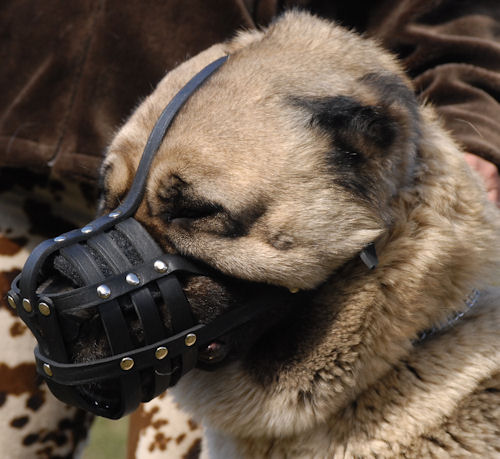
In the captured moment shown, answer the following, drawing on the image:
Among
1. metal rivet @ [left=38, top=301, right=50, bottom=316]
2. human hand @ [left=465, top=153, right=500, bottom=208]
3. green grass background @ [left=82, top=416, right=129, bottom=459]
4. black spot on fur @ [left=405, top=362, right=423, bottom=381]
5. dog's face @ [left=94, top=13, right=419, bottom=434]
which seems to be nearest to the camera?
metal rivet @ [left=38, top=301, right=50, bottom=316]

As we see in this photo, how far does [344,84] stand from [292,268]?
56 centimetres

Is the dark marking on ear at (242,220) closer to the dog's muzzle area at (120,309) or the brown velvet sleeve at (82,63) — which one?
the dog's muzzle area at (120,309)

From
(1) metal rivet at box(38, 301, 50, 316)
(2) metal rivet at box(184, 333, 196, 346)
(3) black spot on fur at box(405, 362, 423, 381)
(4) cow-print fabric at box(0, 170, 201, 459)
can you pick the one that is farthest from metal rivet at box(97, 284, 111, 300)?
(4) cow-print fabric at box(0, 170, 201, 459)

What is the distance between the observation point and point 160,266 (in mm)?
1634

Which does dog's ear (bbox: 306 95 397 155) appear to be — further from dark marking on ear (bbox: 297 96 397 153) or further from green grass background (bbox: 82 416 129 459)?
green grass background (bbox: 82 416 129 459)

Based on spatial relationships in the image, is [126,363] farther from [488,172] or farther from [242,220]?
[488,172]

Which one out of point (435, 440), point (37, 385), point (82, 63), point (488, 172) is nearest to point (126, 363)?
point (435, 440)

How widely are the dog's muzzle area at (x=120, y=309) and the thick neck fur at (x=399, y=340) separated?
0.71ft

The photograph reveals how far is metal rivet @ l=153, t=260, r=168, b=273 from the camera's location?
1.63m

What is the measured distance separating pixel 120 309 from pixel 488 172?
140 centimetres

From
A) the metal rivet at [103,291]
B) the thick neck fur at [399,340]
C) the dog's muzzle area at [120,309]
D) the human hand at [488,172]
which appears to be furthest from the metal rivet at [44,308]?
the human hand at [488,172]

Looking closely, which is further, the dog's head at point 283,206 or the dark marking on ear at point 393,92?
the dark marking on ear at point 393,92

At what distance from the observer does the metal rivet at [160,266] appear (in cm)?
163

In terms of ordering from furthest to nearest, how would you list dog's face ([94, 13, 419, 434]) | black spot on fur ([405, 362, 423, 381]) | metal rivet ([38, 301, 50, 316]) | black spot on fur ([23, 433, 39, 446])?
black spot on fur ([23, 433, 39, 446]), black spot on fur ([405, 362, 423, 381]), dog's face ([94, 13, 419, 434]), metal rivet ([38, 301, 50, 316])
